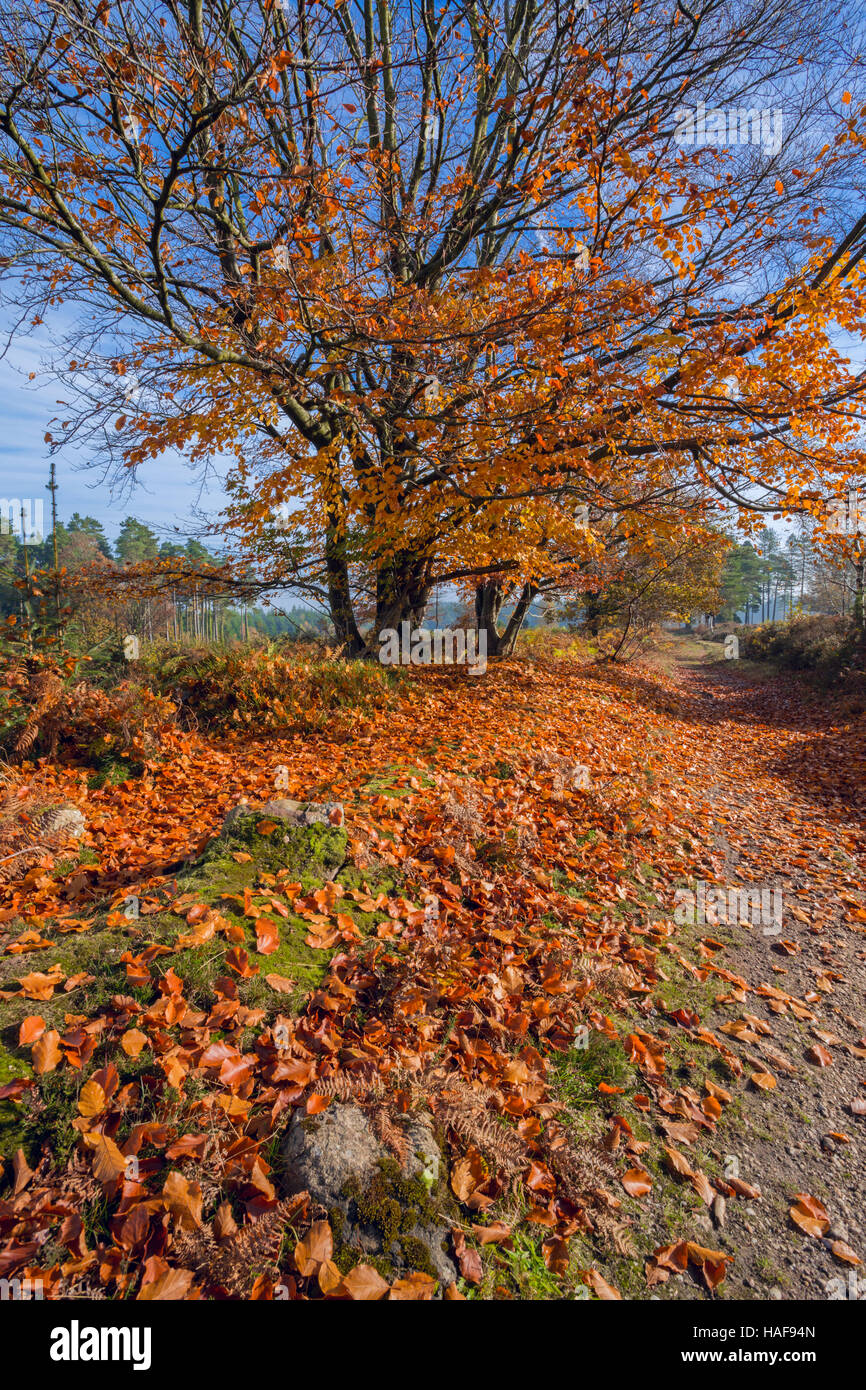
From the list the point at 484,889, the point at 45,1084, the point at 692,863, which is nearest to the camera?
the point at 45,1084

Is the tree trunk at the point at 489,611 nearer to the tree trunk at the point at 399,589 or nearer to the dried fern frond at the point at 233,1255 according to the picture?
the tree trunk at the point at 399,589

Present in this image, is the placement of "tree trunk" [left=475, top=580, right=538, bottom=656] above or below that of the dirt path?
above

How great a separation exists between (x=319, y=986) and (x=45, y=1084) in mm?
1213

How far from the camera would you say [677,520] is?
925cm

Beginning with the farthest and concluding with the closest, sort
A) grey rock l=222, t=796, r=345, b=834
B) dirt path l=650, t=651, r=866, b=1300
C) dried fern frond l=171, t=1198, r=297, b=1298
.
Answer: grey rock l=222, t=796, r=345, b=834, dirt path l=650, t=651, r=866, b=1300, dried fern frond l=171, t=1198, r=297, b=1298

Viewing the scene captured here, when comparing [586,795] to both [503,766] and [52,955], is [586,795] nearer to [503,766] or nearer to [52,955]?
[503,766]

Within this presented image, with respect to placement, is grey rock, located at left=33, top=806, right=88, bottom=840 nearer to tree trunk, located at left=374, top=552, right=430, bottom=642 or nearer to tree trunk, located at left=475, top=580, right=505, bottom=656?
tree trunk, located at left=374, top=552, right=430, bottom=642

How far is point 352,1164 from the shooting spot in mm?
2172

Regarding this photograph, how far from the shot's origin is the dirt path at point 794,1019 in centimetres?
245

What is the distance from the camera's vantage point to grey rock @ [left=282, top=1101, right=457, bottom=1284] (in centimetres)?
202

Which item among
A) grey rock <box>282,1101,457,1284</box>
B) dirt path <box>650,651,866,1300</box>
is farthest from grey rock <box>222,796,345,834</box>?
dirt path <box>650,651,866,1300</box>

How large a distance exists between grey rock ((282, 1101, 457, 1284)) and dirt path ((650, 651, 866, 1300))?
1065 millimetres

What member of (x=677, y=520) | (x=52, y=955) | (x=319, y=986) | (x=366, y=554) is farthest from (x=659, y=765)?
(x=52, y=955)

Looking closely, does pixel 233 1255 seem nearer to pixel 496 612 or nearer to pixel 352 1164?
pixel 352 1164
